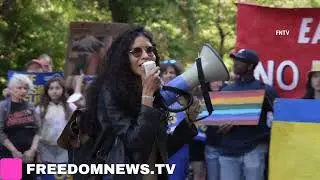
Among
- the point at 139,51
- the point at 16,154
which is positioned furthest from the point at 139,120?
the point at 16,154

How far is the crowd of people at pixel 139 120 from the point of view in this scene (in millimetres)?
3184

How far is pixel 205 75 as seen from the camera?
3.52m

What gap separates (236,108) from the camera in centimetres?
644

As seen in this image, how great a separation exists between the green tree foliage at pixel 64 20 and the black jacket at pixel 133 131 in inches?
398

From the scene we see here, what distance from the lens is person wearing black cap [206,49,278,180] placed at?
6.34 m

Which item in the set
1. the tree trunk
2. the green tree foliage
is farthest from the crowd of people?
the green tree foliage

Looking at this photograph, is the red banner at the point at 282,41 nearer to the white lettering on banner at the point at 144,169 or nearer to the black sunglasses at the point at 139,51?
the black sunglasses at the point at 139,51

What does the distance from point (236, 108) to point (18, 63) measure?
8845mm

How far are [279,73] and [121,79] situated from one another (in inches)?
140

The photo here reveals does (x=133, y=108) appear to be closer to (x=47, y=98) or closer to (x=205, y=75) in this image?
(x=205, y=75)

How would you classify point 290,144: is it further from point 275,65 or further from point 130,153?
point 130,153

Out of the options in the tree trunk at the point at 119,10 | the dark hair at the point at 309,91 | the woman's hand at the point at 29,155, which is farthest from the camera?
the tree trunk at the point at 119,10

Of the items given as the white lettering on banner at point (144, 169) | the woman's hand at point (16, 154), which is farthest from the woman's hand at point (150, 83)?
the woman's hand at point (16, 154)

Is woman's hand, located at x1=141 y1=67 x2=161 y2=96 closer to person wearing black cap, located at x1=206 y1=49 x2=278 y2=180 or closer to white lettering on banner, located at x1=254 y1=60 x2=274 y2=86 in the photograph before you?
person wearing black cap, located at x1=206 y1=49 x2=278 y2=180
